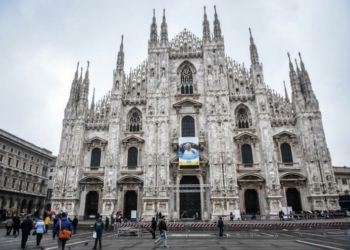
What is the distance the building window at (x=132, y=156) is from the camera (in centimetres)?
3278

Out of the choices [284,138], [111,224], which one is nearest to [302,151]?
[284,138]

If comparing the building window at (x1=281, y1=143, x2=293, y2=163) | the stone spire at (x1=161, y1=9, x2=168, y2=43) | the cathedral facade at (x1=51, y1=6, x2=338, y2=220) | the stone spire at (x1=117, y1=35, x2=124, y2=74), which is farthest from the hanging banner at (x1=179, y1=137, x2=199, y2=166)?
the stone spire at (x1=161, y1=9, x2=168, y2=43)

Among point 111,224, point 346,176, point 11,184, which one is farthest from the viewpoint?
point 346,176

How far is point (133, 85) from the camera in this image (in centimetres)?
3619

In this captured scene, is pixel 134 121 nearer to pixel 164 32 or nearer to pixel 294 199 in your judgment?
pixel 164 32

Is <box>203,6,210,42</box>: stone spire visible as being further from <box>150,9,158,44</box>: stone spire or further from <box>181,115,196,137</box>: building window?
<box>181,115,196,137</box>: building window

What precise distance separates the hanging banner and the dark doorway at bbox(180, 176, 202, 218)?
2.18 meters

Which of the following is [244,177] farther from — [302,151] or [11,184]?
[11,184]

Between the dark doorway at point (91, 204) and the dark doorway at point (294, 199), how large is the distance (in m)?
22.4

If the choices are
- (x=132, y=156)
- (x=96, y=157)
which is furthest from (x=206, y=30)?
(x=96, y=157)

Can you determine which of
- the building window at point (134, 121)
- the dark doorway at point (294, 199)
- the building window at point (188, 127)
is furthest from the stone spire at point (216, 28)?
the dark doorway at point (294, 199)

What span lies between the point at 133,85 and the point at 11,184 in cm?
2610

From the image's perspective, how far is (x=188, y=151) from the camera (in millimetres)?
31203

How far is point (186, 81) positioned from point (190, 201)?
15839 mm
